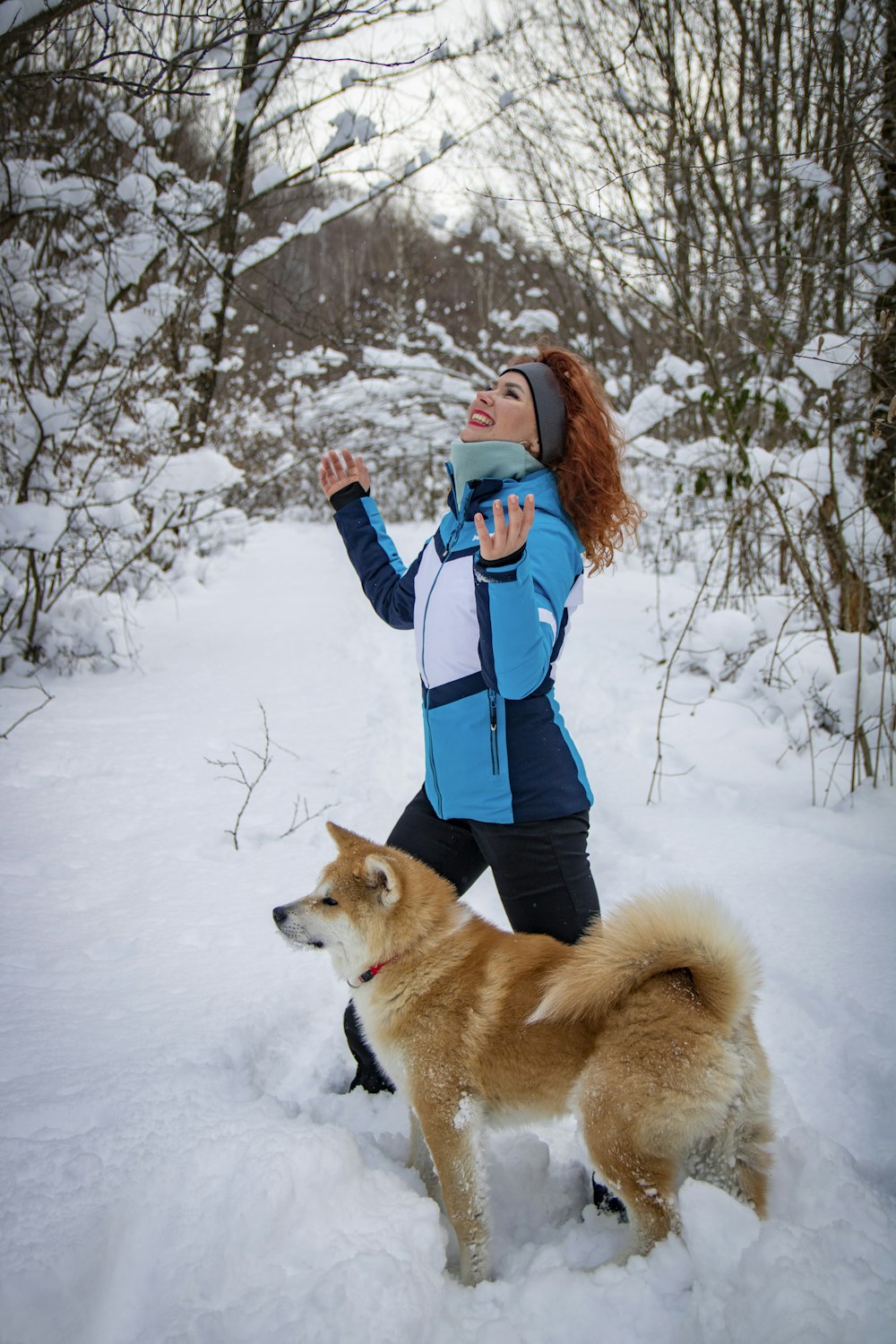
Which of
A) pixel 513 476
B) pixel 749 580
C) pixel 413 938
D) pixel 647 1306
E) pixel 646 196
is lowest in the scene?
pixel 647 1306

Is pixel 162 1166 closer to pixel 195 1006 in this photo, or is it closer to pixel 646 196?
pixel 195 1006

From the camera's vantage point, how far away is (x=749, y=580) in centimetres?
584

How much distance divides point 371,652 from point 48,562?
310cm

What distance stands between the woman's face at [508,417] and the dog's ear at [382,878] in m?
1.35

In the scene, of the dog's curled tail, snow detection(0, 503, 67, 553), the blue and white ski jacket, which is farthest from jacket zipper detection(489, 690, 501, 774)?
snow detection(0, 503, 67, 553)

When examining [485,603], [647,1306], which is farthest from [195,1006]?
[485,603]

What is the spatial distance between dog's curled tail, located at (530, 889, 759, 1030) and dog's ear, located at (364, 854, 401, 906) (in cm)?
53

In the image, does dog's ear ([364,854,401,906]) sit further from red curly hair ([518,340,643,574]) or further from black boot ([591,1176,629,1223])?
red curly hair ([518,340,643,574])

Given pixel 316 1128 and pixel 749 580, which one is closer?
pixel 316 1128

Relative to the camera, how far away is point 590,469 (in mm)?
2207

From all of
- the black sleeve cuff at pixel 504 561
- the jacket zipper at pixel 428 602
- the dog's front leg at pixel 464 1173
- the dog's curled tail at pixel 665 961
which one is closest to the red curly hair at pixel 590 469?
the jacket zipper at pixel 428 602

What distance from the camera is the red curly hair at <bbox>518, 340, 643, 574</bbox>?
2.20m

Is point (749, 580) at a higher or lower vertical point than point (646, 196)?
lower

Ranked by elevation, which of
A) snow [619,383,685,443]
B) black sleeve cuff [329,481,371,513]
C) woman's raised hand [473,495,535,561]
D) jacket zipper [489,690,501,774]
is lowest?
jacket zipper [489,690,501,774]
